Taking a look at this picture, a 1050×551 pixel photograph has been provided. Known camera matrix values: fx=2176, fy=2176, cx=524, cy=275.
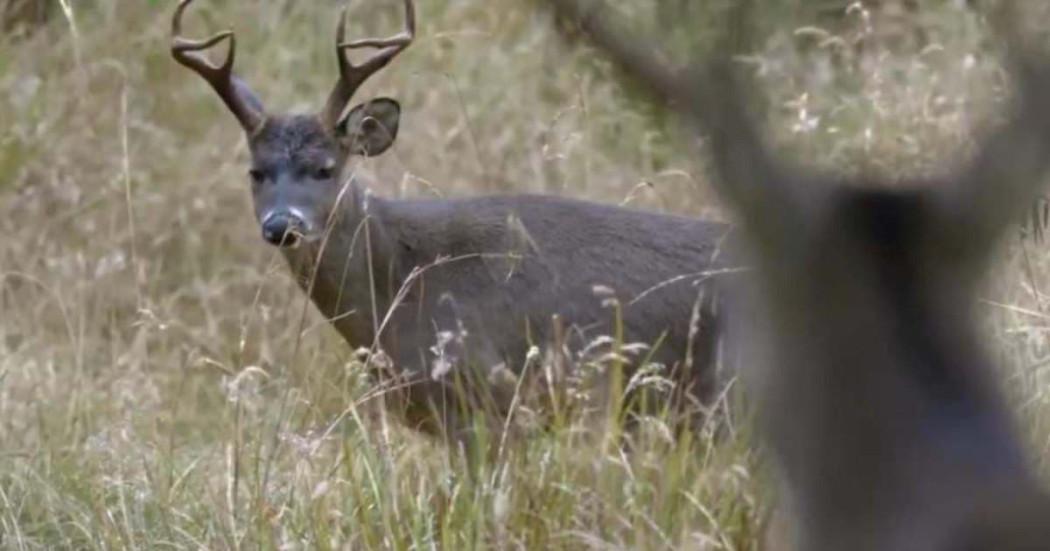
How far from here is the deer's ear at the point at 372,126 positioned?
24.6ft

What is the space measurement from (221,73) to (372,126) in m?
0.64

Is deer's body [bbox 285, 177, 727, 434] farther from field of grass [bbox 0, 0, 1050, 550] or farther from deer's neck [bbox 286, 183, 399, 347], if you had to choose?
field of grass [bbox 0, 0, 1050, 550]

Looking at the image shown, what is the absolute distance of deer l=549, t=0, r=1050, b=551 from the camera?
→ 3.02 ft

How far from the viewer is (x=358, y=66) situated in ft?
24.2

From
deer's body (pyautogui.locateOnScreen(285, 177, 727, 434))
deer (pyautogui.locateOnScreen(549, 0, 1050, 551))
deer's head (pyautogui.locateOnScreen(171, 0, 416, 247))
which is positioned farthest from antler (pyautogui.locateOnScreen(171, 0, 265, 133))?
deer (pyautogui.locateOnScreen(549, 0, 1050, 551))

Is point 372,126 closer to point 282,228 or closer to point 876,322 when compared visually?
point 282,228

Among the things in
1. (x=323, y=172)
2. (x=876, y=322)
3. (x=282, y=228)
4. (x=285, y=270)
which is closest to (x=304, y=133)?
(x=323, y=172)

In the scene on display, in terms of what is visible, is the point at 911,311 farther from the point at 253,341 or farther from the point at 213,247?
the point at 213,247

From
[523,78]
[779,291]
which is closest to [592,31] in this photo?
[779,291]

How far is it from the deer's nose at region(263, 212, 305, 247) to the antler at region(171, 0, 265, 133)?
581mm

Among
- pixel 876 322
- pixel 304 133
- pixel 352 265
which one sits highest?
pixel 876 322

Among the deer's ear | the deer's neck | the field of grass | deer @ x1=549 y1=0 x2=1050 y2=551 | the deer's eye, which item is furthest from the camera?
the deer's ear

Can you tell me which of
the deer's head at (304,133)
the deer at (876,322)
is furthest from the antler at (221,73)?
the deer at (876,322)

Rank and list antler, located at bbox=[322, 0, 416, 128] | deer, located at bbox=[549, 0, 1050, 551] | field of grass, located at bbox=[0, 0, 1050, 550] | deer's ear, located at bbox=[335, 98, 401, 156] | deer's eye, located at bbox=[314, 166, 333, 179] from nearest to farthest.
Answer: deer, located at bbox=[549, 0, 1050, 551], field of grass, located at bbox=[0, 0, 1050, 550], antler, located at bbox=[322, 0, 416, 128], deer's eye, located at bbox=[314, 166, 333, 179], deer's ear, located at bbox=[335, 98, 401, 156]
